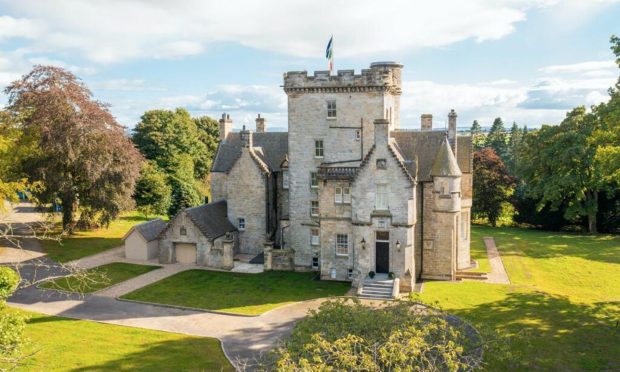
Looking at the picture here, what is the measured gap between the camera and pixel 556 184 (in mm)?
51438

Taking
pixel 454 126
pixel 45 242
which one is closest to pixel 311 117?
pixel 454 126

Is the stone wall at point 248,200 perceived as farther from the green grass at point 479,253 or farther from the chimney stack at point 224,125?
the green grass at point 479,253

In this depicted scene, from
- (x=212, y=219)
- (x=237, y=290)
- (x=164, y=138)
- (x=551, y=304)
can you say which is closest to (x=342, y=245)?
(x=237, y=290)

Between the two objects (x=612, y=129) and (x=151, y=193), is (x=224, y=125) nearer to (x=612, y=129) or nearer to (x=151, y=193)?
(x=151, y=193)

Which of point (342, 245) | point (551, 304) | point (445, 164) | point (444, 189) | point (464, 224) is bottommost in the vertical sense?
point (551, 304)

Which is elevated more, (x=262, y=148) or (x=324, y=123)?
(x=324, y=123)

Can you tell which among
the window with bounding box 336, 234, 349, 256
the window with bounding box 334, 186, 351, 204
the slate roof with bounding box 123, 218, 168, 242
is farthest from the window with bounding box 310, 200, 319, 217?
the slate roof with bounding box 123, 218, 168, 242

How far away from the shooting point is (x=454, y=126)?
35.4 m

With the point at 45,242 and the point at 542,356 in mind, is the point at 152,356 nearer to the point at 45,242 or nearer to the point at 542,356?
the point at 542,356

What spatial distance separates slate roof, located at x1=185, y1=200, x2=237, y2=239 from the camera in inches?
1475

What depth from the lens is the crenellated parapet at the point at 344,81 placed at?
33.2 meters

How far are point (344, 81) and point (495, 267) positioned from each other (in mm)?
18463

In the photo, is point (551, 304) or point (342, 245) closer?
point (551, 304)

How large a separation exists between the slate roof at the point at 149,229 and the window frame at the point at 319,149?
14.6 m
